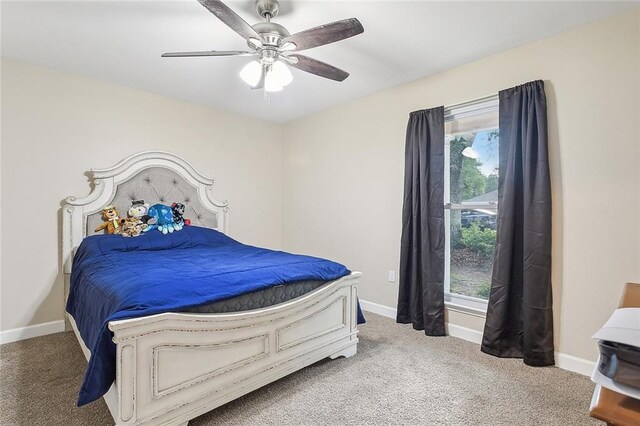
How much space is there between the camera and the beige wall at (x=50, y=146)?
268 cm

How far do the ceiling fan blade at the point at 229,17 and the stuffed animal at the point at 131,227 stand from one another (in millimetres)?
2102

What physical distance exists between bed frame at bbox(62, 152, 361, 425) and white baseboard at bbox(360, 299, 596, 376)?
97 centimetres

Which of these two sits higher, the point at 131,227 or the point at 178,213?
the point at 178,213

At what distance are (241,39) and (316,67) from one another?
60 cm

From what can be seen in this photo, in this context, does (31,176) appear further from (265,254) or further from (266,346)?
(266,346)

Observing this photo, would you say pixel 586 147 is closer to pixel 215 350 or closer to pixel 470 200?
A: pixel 470 200

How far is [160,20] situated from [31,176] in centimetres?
179

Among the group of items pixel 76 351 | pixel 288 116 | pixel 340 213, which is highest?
pixel 288 116

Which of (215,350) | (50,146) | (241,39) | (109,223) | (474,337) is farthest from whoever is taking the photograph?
(109,223)

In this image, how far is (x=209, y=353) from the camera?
1.66 meters

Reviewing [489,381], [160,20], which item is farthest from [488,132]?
[160,20]

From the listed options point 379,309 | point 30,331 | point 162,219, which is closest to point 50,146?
point 162,219

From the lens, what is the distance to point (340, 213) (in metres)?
3.80

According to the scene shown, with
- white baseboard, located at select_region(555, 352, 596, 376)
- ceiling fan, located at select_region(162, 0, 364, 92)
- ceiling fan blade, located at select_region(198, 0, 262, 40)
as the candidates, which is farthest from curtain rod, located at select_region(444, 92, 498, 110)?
white baseboard, located at select_region(555, 352, 596, 376)
